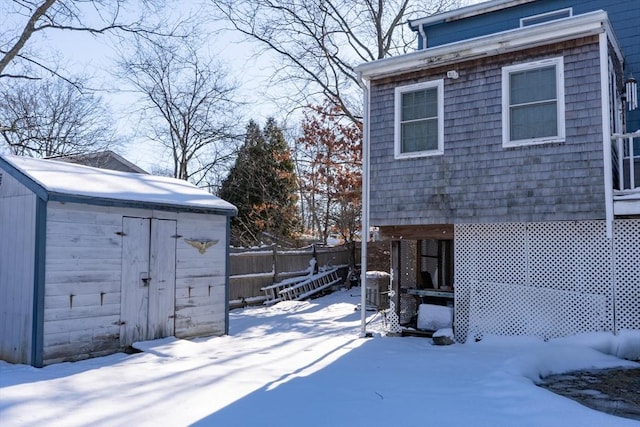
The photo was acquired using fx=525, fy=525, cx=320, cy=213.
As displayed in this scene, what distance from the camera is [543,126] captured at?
8195mm

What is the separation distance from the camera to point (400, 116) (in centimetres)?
954

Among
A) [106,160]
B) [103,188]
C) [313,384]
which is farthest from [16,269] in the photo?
[106,160]

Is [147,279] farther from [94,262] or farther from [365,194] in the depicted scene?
[365,194]

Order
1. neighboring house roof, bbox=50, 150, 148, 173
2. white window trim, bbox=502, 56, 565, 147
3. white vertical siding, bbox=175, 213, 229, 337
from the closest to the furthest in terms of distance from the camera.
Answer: white window trim, bbox=502, 56, 565, 147, white vertical siding, bbox=175, 213, 229, 337, neighboring house roof, bbox=50, 150, 148, 173

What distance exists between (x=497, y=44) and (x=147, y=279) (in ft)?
21.7

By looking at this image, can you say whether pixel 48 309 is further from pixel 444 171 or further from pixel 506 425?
pixel 444 171

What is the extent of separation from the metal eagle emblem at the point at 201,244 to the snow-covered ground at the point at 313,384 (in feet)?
4.96

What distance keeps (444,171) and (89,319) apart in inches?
235

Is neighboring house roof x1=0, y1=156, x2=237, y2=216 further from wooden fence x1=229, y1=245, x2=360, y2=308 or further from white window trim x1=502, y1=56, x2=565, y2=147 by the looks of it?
white window trim x1=502, y1=56, x2=565, y2=147

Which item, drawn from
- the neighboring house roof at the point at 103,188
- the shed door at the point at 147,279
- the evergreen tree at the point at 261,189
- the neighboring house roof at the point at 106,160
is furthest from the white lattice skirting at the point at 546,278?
the evergreen tree at the point at 261,189

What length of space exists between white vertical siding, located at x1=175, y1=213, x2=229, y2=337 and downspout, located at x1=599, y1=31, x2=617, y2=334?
20.2ft

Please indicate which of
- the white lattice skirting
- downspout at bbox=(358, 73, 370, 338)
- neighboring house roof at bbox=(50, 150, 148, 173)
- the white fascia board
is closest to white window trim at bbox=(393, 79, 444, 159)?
the white fascia board

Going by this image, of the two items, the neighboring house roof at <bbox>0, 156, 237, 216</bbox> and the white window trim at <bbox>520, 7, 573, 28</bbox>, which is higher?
the white window trim at <bbox>520, 7, 573, 28</bbox>

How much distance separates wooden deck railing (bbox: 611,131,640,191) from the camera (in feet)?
25.0
